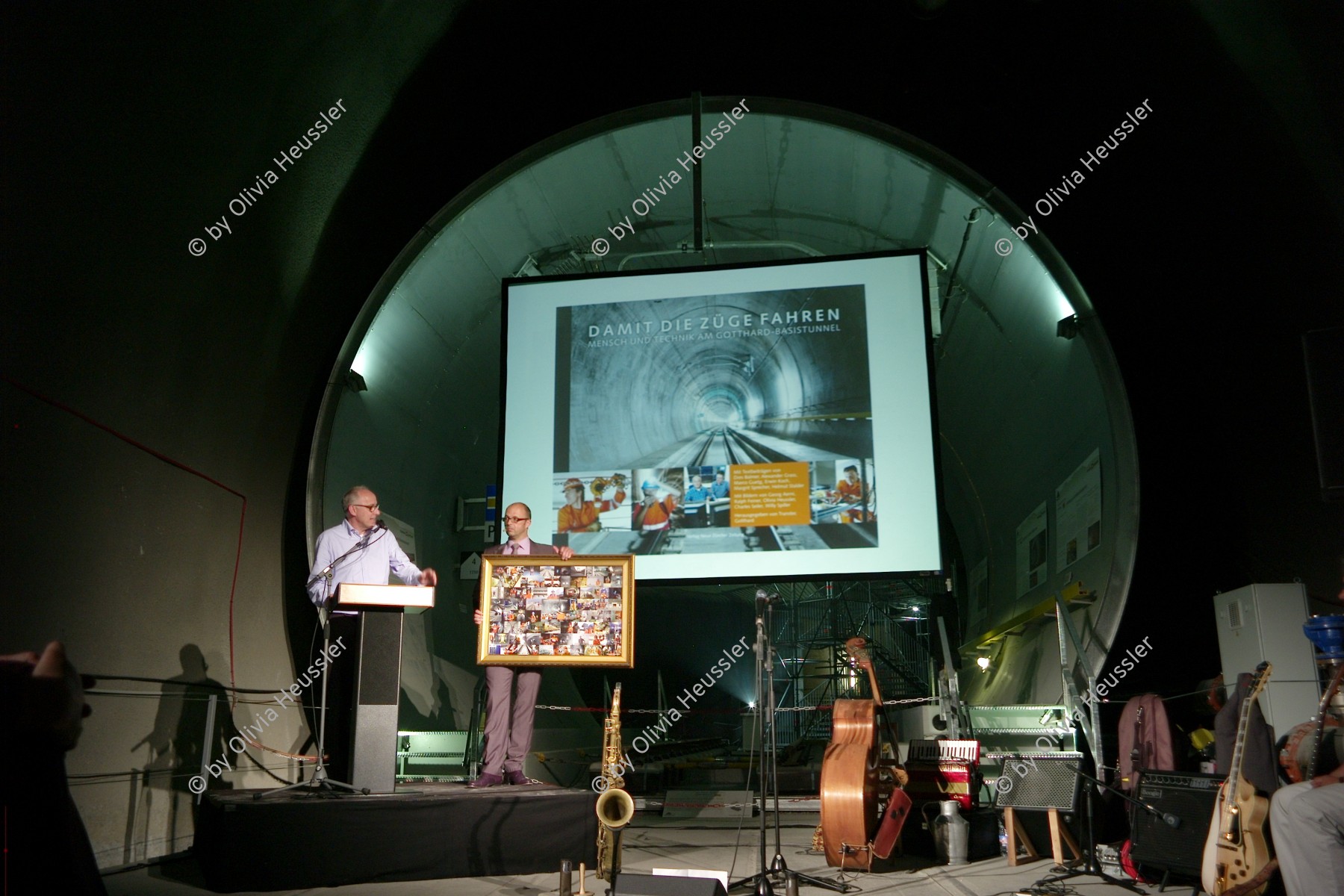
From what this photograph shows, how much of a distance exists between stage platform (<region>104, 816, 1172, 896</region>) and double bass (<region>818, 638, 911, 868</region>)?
14 centimetres

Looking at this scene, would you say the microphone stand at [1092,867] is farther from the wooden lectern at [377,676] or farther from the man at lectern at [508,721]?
the wooden lectern at [377,676]

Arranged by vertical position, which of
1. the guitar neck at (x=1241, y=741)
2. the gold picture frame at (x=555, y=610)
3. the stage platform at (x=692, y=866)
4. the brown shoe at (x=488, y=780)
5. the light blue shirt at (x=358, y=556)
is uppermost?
the light blue shirt at (x=358, y=556)

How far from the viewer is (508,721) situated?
5.04 metres

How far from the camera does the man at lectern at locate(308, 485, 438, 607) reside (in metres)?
5.27

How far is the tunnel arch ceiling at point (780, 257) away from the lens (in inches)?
262

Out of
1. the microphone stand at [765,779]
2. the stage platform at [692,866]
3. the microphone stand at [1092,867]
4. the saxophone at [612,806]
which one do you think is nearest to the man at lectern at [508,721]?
the stage platform at [692,866]

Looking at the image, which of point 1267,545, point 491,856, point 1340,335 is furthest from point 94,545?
point 1267,545

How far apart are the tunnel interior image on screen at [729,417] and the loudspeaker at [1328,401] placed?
2365 millimetres

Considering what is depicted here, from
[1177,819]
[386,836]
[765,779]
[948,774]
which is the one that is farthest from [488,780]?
[1177,819]

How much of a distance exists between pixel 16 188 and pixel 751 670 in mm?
10643

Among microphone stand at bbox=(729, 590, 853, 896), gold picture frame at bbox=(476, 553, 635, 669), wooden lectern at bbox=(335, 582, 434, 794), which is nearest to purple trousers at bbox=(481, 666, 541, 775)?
gold picture frame at bbox=(476, 553, 635, 669)

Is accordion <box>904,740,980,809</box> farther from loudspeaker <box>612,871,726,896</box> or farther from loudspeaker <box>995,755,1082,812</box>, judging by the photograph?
loudspeaker <box>612,871,726,896</box>

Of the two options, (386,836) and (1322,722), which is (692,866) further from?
(1322,722)

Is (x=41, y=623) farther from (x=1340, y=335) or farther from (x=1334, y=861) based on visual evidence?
(x=1340, y=335)
